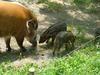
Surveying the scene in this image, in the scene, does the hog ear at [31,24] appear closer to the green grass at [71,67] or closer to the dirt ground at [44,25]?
the dirt ground at [44,25]

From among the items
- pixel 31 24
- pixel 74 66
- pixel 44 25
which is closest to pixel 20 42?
pixel 31 24

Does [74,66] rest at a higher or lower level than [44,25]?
higher

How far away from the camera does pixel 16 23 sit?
8078 millimetres

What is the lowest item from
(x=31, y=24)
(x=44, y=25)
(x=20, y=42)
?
(x=44, y=25)

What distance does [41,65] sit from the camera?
750cm

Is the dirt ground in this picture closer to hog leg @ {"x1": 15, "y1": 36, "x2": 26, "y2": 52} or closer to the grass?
hog leg @ {"x1": 15, "y1": 36, "x2": 26, "y2": 52}

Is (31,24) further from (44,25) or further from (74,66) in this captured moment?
(74,66)

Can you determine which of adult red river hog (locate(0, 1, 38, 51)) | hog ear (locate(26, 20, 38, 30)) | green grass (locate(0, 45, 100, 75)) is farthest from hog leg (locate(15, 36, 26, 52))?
green grass (locate(0, 45, 100, 75))

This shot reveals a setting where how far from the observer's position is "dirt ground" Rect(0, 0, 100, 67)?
26.0 feet

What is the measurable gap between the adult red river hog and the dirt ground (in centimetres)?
29

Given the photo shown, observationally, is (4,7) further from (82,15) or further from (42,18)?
(82,15)

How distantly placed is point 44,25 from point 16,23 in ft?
6.12

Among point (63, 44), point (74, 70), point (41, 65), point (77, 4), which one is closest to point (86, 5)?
point (77, 4)

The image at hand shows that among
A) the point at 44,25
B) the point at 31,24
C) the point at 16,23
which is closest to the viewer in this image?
the point at 16,23
